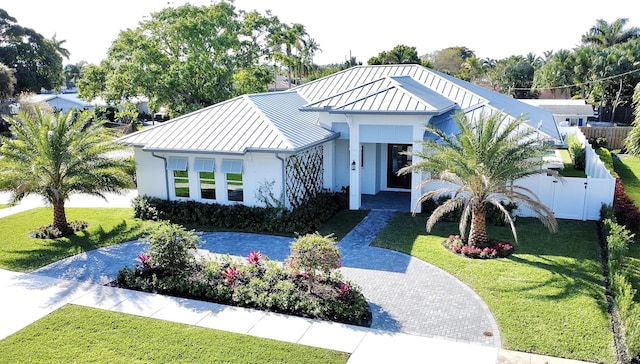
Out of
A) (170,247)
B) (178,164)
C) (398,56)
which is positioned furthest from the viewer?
(398,56)

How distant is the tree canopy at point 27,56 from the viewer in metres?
57.6

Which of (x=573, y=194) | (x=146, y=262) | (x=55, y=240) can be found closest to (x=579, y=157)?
(x=573, y=194)

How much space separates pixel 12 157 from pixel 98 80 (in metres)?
18.4

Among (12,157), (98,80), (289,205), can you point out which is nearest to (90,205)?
(12,157)

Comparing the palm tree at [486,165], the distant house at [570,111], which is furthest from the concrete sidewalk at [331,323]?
the distant house at [570,111]

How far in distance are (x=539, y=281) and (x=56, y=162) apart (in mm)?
15487

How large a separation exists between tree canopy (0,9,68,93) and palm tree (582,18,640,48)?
224ft

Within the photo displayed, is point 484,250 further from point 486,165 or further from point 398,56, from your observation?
point 398,56

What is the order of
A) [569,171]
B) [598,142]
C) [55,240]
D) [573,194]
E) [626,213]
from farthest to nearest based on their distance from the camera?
[598,142], [569,171], [573,194], [55,240], [626,213]

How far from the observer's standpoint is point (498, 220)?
17.0m

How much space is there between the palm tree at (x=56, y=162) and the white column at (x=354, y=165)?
28.0ft

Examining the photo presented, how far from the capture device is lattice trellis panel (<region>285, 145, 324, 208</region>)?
1758 cm

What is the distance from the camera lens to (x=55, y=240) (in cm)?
1650

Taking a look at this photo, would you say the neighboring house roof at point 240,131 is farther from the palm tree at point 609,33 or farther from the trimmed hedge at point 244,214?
the palm tree at point 609,33
